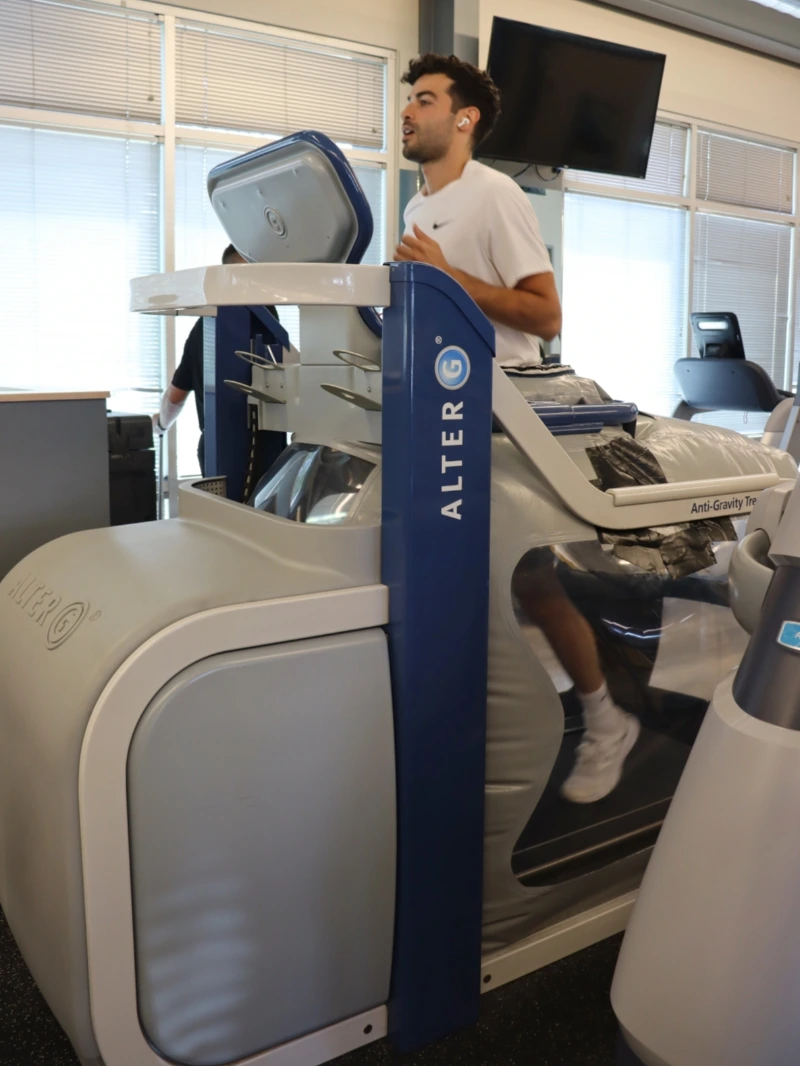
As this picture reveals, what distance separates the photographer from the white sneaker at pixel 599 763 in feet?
5.39

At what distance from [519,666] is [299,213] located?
0.78 metres

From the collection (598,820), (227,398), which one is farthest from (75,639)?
(598,820)

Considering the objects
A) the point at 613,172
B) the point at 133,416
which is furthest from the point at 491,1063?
the point at 613,172

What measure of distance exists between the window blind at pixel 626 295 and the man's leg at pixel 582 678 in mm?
4792

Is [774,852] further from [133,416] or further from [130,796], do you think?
[133,416]

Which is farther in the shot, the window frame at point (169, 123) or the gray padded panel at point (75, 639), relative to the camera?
the window frame at point (169, 123)

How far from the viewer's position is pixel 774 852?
71 cm

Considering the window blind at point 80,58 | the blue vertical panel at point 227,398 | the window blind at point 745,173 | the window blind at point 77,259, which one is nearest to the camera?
the blue vertical panel at point 227,398

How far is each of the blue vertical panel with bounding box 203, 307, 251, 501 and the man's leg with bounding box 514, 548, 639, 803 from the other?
754 mm

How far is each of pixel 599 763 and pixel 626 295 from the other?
5.44 metres

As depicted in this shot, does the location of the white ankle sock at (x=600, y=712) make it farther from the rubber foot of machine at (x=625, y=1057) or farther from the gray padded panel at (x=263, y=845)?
the rubber foot of machine at (x=625, y=1057)

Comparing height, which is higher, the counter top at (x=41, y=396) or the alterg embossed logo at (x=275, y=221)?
the alterg embossed logo at (x=275, y=221)

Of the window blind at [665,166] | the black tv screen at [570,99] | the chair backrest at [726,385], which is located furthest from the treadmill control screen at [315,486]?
the window blind at [665,166]

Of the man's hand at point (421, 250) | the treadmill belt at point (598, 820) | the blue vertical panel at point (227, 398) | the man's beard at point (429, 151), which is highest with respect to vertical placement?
the man's beard at point (429, 151)
